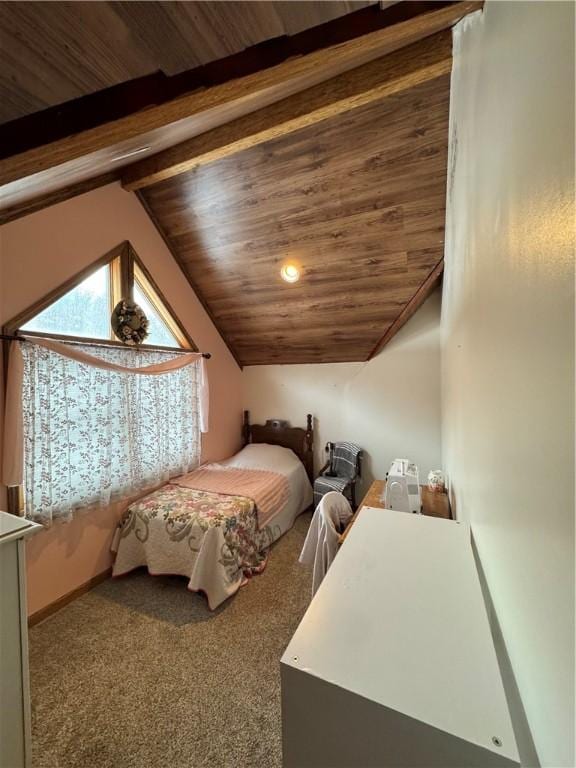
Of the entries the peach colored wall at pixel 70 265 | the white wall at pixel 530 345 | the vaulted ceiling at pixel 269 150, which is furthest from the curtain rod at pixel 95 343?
the white wall at pixel 530 345

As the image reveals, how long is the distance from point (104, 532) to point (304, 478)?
2.08m

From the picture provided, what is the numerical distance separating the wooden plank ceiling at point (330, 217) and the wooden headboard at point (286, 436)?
3.75 feet

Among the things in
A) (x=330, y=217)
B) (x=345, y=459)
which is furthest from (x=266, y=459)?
(x=330, y=217)

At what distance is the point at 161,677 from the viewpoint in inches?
63.6

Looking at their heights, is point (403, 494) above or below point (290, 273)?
below

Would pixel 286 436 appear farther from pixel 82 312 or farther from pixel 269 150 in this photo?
pixel 269 150

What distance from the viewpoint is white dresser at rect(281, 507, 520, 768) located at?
21.7 inches

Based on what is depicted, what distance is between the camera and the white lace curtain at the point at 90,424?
6.23 ft

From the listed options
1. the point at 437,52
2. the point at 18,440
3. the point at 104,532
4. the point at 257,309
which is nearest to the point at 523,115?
the point at 437,52

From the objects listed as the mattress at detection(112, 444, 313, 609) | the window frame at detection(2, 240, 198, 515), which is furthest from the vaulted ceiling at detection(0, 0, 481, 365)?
the mattress at detection(112, 444, 313, 609)

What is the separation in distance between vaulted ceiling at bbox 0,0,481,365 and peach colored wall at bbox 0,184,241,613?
123 millimetres

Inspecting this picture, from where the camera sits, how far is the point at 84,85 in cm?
56

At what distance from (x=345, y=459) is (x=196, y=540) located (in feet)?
6.16

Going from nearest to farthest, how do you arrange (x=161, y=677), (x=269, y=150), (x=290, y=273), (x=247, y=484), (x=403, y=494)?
(x=161, y=677)
(x=403, y=494)
(x=269, y=150)
(x=290, y=273)
(x=247, y=484)
